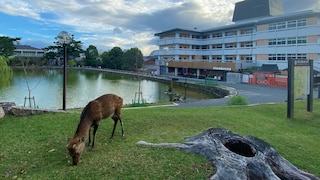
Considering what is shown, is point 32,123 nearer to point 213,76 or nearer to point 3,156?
point 3,156

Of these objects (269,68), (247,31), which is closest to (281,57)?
(269,68)

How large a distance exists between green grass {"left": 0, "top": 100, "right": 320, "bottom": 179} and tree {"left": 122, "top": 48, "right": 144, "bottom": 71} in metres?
60.3

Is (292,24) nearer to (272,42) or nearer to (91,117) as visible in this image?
(272,42)

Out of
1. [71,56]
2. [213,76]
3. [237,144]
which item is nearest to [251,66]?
[213,76]

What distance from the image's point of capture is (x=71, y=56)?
3661 inches

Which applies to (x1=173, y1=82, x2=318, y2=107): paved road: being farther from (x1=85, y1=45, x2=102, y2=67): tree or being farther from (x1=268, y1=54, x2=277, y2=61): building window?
(x1=85, y1=45, x2=102, y2=67): tree

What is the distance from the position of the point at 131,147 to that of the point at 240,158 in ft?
8.49

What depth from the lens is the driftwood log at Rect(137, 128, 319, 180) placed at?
5246mm

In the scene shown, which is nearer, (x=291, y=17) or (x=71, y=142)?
(x=71, y=142)

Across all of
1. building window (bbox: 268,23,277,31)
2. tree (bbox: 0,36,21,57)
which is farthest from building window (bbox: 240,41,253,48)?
tree (bbox: 0,36,21,57)

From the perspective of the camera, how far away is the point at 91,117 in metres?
6.20

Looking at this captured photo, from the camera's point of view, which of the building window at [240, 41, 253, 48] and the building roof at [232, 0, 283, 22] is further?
the building roof at [232, 0, 283, 22]

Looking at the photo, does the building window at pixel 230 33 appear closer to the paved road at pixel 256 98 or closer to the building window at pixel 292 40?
the building window at pixel 292 40

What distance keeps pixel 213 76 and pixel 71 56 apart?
6171 centimetres
